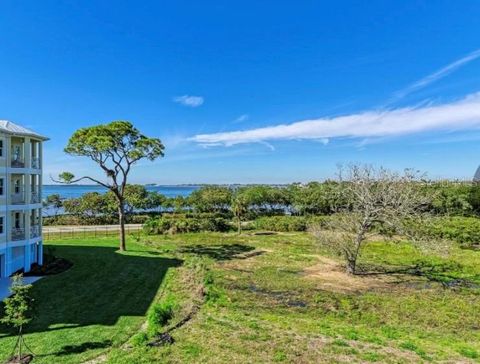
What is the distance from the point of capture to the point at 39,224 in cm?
2166

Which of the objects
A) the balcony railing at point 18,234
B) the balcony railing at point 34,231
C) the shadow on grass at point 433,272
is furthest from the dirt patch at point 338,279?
the balcony railing at point 18,234

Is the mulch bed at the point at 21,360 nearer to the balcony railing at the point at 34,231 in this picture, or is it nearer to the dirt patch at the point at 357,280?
the balcony railing at the point at 34,231

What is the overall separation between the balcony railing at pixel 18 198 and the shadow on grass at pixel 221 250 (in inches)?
459

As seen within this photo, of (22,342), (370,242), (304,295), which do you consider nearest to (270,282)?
(304,295)

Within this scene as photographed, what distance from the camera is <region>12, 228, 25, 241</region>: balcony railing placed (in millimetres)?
19487

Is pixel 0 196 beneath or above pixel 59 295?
above

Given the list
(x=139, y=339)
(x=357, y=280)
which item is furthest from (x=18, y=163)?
(x=357, y=280)

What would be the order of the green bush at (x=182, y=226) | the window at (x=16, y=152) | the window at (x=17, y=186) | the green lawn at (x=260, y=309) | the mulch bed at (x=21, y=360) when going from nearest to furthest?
the mulch bed at (x=21, y=360) < the green lawn at (x=260, y=309) < the window at (x=16, y=152) < the window at (x=17, y=186) < the green bush at (x=182, y=226)

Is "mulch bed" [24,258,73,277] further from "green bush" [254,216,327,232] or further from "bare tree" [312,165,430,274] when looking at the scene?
"green bush" [254,216,327,232]

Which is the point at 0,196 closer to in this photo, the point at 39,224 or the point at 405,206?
the point at 39,224

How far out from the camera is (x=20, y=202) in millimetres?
20281

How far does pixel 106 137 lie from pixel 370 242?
83.8ft

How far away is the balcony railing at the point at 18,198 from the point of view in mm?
20016

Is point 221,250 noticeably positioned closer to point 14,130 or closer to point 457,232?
point 14,130
